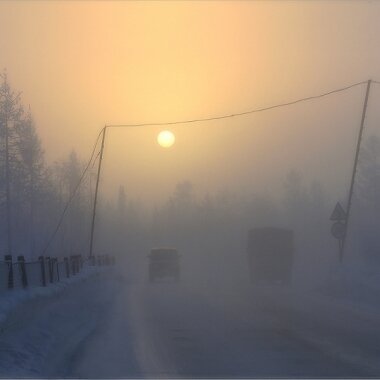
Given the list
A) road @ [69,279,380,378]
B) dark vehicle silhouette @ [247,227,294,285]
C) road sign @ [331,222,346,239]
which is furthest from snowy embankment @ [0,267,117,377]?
dark vehicle silhouette @ [247,227,294,285]

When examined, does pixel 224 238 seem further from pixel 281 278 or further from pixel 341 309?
pixel 341 309

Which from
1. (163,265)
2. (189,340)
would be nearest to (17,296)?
(189,340)

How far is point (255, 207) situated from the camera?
484ft

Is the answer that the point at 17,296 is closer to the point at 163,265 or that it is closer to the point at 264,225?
the point at 163,265

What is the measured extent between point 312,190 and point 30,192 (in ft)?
256

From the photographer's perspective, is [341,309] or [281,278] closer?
[341,309]

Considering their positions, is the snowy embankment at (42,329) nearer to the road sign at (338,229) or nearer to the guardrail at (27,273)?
the guardrail at (27,273)

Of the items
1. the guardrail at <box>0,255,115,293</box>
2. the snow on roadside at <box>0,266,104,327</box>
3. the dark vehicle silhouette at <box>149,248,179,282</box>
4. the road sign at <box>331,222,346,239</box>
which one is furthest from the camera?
the dark vehicle silhouette at <box>149,248,179,282</box>

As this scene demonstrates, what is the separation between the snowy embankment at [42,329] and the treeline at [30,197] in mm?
32634

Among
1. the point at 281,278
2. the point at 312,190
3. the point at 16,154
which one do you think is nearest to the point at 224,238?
the point at 312,190

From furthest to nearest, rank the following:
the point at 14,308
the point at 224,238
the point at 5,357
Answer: the point at 224,238
the point at 14,308
the point at 5,357

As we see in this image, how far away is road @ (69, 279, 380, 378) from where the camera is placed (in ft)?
44.0

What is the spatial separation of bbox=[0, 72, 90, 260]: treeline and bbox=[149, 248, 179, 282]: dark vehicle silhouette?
8.07 m

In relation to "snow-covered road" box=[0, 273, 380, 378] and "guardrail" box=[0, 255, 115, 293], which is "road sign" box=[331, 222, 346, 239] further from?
"guardrail" box=[0, 255, 115, 293]
